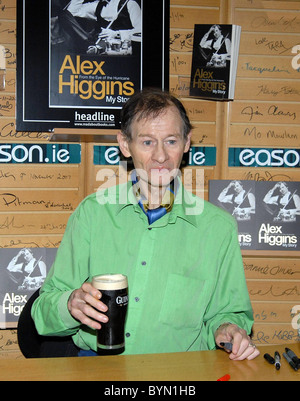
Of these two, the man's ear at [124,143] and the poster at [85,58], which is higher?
the poster at [85,58]

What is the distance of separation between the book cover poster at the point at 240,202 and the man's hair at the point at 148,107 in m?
0.92

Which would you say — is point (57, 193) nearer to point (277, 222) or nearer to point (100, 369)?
point (277, 222)

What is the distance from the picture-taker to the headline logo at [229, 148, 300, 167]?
298 cm

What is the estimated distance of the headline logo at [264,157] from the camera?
298 cm

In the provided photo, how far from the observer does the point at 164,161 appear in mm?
1963

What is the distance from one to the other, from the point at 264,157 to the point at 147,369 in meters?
1.90

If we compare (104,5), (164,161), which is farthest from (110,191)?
(104,5)

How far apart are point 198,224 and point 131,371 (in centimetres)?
77

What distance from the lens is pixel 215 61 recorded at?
9.53 ft

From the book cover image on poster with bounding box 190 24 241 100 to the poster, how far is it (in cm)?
19

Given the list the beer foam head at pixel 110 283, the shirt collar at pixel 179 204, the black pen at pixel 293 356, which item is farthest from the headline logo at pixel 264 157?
the beer foam head at pixel 110 283

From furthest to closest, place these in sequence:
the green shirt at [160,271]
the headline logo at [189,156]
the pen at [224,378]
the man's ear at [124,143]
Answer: the headline logo at [189,156] → the man's ear at [124,143] → the green shirt at [160,271] → the pen at [224,378]
